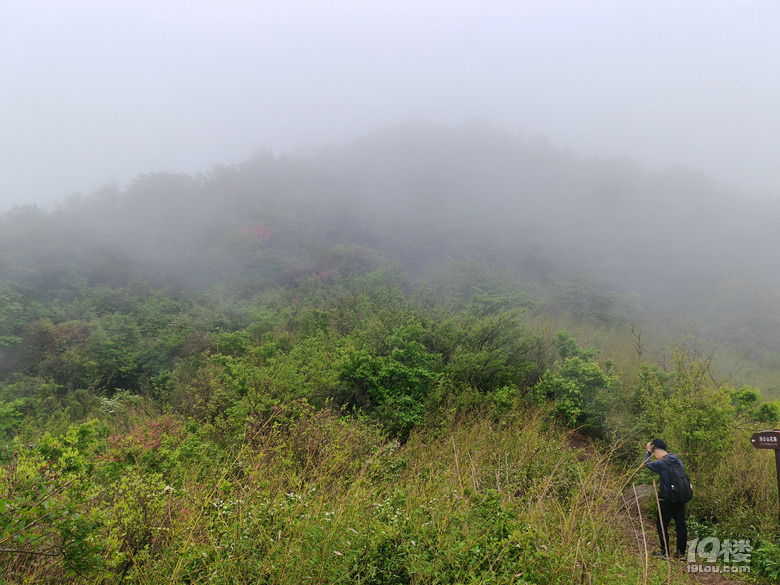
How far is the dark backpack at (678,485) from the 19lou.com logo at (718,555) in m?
0.61

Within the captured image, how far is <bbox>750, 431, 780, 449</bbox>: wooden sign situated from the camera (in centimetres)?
431

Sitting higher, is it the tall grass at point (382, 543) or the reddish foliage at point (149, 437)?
the tall grass at point (382, 543)

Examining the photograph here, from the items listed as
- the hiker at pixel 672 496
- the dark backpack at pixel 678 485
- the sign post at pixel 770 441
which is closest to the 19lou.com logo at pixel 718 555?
the hiker at pixel 672 496

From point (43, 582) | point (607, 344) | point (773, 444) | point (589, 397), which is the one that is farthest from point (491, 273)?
point (43, 582)

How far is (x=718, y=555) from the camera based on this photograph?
14.5ft

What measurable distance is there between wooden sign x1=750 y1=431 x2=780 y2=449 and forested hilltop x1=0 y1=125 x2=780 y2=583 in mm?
976

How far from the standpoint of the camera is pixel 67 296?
17.3 m

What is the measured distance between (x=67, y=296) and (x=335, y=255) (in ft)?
43.4

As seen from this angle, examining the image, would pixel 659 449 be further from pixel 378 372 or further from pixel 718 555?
pixel 378 372

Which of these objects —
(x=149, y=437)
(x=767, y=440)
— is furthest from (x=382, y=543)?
(x=767, y=440)

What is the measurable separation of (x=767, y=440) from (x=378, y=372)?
554cm

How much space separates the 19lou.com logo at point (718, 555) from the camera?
4.18 meters

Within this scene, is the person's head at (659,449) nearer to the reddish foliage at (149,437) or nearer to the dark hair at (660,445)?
the dark hair at (660,445)

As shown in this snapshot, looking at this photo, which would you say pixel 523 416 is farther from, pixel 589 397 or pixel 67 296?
pixel 67 296
